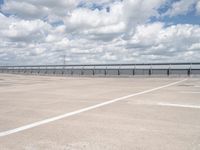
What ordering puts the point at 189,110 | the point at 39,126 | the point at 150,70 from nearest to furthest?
the point at 39,126 → the point at 189,110 → the point at 150,70

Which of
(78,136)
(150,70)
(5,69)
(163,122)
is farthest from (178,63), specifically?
(5,69)

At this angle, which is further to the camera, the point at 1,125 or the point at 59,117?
the point at 59,117

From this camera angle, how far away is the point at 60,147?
4.28 m

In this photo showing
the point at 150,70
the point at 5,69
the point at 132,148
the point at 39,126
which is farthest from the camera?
the point at 5,69

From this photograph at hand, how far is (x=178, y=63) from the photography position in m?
27.3

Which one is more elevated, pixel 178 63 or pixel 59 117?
pixel 178 63

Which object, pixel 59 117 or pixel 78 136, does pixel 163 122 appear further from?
pixel 59 117

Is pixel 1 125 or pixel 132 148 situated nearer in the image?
pixel 132 148

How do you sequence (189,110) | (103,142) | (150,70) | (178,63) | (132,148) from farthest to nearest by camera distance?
(150,70), (178,63), (189,110), (103,142), (132,148)

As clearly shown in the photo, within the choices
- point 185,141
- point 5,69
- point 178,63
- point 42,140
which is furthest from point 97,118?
point 5,69

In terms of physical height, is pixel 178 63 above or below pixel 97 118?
above

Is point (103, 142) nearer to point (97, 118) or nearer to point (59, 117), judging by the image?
point (97, 118)

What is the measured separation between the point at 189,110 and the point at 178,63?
20876 mm

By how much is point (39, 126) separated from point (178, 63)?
24.3 meters
